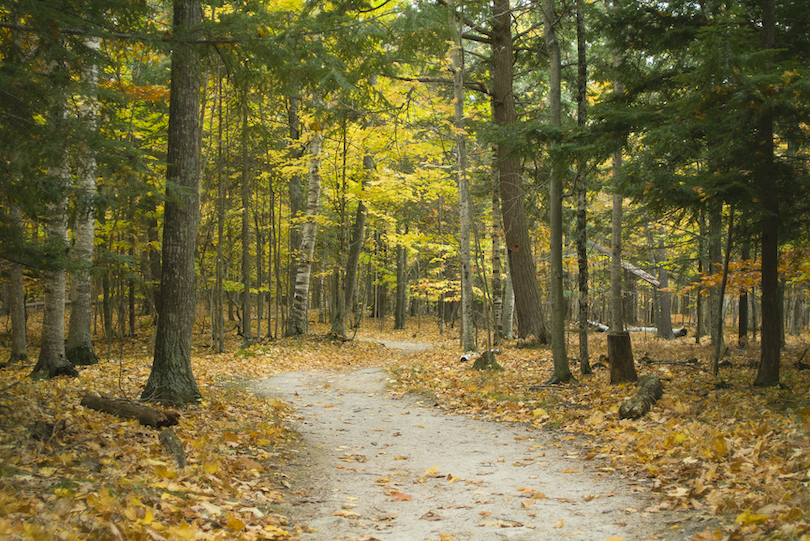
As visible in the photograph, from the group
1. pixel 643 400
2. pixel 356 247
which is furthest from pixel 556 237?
pixel 356 247

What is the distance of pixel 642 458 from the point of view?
5.01 meters

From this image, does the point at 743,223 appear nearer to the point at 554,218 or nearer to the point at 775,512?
the point at 554,218

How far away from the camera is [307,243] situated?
1786cm

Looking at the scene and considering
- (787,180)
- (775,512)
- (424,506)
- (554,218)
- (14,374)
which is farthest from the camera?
(14,374)

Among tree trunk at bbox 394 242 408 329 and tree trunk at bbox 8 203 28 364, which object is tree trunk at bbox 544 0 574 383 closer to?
tree trunk at bbox 8 203 28 364

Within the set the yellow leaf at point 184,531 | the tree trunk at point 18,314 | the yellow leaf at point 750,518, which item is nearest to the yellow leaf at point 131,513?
the yellow leaf at point 184,531

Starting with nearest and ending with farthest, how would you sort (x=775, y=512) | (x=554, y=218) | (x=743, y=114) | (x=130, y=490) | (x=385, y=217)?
1. (x=775, y=512)
2. (x=130, y=490)
3. (x=743, y=114)
4. (x=554, y=218)
5. (x=385, y=217)

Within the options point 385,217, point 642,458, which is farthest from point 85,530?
point 385,217

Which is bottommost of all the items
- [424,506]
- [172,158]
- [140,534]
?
[424,506]

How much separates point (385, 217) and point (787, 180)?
1324 centimetres

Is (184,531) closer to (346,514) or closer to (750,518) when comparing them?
(346,514)

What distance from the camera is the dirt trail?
3.80m

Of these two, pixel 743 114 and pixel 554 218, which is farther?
pixel 554 218

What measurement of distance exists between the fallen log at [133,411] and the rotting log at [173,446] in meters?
0.74
